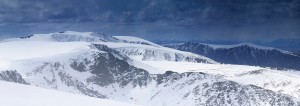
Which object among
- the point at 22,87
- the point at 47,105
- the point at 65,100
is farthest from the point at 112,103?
the point at 22,87

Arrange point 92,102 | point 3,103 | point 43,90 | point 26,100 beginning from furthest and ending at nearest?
point 43,90, point 92,102, point 26,100, point 3,103

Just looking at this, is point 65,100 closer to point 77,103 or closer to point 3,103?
point 77,103

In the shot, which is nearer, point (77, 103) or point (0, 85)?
point (77, 103)

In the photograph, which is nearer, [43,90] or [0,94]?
[0,94]

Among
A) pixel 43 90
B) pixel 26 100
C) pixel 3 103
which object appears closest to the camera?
pixel 3 103

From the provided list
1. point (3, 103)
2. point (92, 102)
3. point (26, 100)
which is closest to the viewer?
point (3, 103)

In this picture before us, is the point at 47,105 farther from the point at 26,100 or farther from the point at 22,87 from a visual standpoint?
the point at 22,87

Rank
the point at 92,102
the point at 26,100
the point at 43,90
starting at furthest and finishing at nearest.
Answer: the point at 43,90 → the point at 92,102 → the point at 26,100

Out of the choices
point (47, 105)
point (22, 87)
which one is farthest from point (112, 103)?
point (22, 87)
